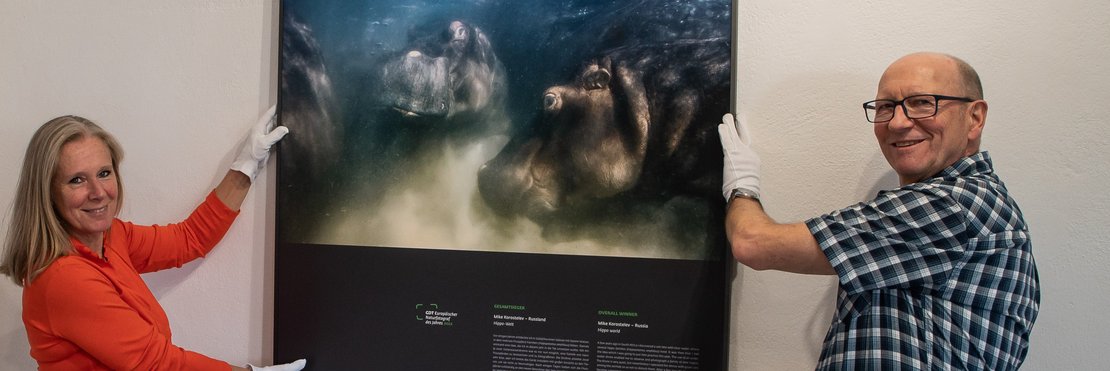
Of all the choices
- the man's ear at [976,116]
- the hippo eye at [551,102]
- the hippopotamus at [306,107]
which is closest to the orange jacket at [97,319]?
the hippopotamus at [306,107]

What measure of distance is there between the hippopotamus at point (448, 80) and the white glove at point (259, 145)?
0.29 metres

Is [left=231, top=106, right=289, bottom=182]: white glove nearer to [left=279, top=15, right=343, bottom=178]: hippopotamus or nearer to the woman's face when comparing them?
[left=279, top=15, right=343, bottom=178]: hippopotamus

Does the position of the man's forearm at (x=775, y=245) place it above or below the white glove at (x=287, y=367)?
above

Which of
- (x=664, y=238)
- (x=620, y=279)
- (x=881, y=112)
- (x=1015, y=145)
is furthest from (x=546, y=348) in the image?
(x=1015, y=145)

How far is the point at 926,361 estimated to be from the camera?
106cm

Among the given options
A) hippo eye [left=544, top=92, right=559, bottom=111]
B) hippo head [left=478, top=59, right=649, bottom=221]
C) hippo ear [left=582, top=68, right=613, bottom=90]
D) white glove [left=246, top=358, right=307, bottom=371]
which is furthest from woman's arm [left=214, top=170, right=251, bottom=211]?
hippo ear [left=582, top=68, right=613, bottom=90]

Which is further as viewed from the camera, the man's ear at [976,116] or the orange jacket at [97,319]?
the orange jacket at [97,319]

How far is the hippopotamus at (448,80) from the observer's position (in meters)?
1.42

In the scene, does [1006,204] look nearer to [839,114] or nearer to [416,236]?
[839,114]

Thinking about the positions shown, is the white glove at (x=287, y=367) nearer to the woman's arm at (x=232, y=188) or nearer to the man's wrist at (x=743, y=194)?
the woman's arm at (x=232, y=188)

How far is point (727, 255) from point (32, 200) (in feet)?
4.81

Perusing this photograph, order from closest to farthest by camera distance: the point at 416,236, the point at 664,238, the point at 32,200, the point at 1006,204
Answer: the point at 1006,204 → the point at 32,200 → the point at 664,238 → the point at 416,236

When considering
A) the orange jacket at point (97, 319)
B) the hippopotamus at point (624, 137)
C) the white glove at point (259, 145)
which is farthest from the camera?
the white glove at point (259, 145)

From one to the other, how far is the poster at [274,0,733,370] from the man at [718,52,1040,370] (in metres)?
0.29
